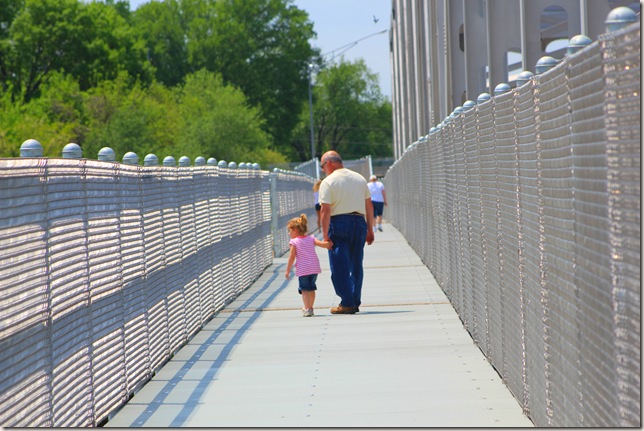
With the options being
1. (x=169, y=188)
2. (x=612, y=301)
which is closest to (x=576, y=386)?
(x=612, y=301)

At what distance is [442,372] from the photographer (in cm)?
928

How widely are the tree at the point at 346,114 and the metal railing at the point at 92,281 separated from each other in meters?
138

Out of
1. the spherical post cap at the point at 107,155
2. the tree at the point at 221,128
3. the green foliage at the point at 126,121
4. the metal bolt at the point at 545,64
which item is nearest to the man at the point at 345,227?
the spherical post cap at the point at 107,155

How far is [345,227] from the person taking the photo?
13.8 meters

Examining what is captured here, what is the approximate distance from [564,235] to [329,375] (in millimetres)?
3854

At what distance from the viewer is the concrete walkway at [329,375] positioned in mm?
7625

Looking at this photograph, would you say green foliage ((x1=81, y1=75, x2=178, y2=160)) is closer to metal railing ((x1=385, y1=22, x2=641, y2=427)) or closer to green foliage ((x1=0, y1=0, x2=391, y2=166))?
green foliage ((x1=0, y1=0, x2=391, y2=166))

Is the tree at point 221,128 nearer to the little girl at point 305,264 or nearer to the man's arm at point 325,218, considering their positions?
the little girl at point 305,264

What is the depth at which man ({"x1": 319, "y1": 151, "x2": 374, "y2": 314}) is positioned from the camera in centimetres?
1371

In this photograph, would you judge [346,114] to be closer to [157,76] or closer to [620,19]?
[157,76]

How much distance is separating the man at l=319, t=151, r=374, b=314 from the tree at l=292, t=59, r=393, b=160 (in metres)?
136

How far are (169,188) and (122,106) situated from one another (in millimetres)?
72517

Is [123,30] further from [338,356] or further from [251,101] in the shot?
[338,356]

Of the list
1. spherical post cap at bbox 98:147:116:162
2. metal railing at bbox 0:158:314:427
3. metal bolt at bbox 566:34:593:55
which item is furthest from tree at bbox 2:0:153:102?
metal bolt at bbox 566:34:593:55
